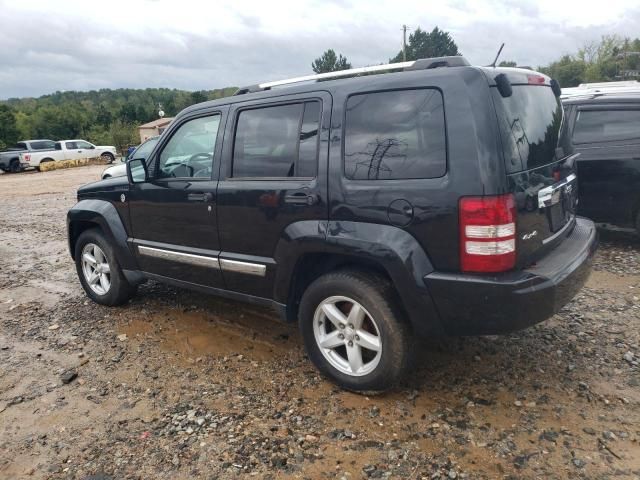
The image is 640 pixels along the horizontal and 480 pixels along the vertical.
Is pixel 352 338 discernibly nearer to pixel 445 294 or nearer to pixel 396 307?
pixel 396 307

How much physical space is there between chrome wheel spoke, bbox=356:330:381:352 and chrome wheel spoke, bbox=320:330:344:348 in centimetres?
15

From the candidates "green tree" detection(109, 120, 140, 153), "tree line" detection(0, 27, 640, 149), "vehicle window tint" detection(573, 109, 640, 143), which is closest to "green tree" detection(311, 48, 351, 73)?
"tree line" detection(0, 27, 640, 149)

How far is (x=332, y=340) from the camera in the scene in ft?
10.6

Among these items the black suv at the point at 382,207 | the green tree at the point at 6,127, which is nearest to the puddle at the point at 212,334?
the black suv at the point at 382,207

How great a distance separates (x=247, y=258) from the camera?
11.6 ft

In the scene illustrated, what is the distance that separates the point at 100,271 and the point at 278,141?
2.58 m

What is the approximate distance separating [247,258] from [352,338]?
967 mm

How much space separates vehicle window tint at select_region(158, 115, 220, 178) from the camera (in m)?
3.79

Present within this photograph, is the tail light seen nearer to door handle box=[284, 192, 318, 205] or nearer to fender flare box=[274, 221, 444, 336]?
fender flare box=[274, 221, 444, 336]

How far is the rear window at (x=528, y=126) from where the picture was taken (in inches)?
104

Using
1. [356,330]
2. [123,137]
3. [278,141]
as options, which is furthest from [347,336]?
[123,137]

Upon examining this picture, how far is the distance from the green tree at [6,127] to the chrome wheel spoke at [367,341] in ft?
185

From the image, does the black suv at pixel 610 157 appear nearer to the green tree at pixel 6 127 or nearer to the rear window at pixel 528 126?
the rear window at pixel 528 126

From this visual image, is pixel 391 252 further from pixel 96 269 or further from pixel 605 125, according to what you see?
pixel 605 125
